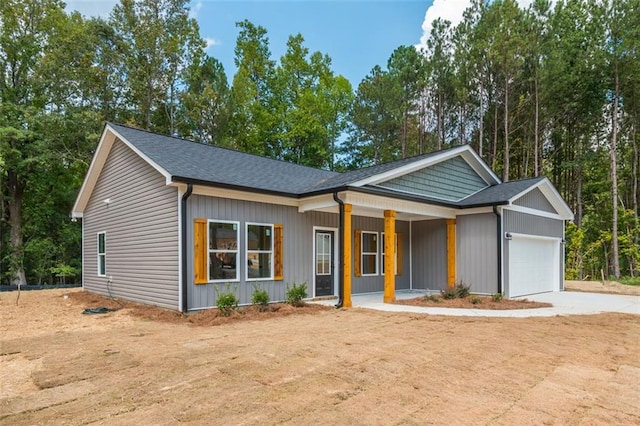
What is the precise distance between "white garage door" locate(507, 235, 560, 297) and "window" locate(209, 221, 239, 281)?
7.52m

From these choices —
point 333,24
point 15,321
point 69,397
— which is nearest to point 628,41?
point 333,24

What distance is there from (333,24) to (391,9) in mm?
4639

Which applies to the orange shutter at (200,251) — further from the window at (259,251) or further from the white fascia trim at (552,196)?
the white fascia trim at (552,196)

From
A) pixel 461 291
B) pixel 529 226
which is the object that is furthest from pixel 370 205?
pixel 529 226

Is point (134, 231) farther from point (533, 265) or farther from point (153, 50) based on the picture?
point (153, 50)

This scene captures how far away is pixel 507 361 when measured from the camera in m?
4.85

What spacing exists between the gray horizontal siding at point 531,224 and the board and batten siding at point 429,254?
1.84 m

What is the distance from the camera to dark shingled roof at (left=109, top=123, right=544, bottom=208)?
8.59 meters

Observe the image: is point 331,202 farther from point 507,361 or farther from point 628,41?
point 628,41

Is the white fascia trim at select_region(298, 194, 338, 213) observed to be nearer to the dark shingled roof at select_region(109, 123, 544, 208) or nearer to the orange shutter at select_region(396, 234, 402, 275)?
the dark shingled roof at select_region(109, 123, 544, 208)

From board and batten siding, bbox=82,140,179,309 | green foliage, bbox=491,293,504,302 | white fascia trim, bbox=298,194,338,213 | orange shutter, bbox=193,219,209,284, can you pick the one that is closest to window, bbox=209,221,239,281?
orange shutter, bbox=193,219,209,284

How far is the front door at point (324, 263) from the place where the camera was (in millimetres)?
10641

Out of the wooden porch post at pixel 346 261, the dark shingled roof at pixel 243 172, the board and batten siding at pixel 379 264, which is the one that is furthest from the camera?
the board and batten siding at pixel 379 264

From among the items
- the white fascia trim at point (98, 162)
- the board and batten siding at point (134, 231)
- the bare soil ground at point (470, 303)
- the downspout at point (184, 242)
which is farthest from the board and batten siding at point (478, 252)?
the white fascia trim at point (98, 162)
